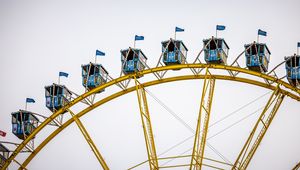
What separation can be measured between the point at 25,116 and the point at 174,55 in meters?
16.2

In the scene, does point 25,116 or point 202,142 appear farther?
point 25,116

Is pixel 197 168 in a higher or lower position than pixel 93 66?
lower

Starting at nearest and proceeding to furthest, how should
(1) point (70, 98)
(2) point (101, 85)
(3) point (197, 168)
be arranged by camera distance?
(3) point (197, 168) → (2) point (101, 85) → (1) point (70, 98)

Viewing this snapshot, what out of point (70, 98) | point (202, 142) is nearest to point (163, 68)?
point (202, 142)

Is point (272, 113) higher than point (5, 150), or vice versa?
point (272, 113)

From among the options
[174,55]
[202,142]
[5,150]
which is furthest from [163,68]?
[5,150]

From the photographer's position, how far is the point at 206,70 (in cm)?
7094

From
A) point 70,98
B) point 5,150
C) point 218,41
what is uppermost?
point 218,41

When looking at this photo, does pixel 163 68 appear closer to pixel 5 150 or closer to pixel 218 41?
pixel 218 41

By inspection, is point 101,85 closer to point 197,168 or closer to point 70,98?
point 70,98

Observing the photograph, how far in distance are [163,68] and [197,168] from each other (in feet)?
27.6

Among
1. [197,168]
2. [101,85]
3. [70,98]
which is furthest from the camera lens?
[70,98]

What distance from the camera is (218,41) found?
72.5 meters

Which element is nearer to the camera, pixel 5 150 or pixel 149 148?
pixel 149 148
